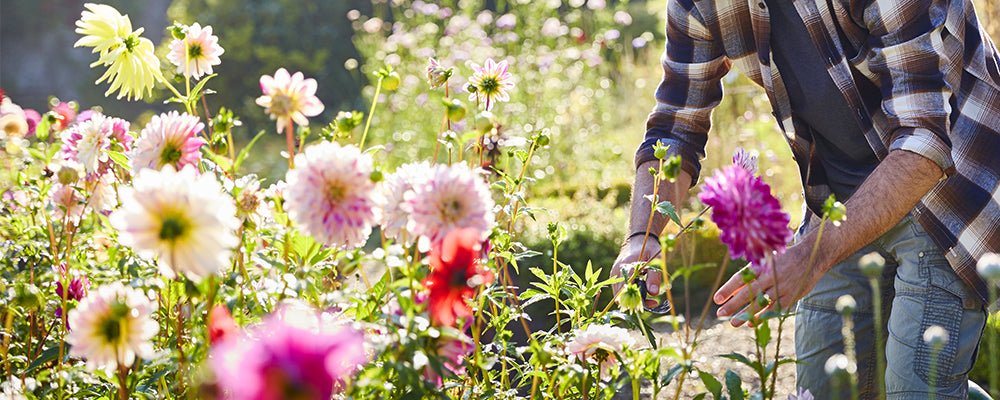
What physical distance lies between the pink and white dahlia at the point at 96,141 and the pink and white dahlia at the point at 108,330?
336 mm

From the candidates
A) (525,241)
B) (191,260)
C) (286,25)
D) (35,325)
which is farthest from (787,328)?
(286,25)

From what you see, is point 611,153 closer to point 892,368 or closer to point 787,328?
point 787,328

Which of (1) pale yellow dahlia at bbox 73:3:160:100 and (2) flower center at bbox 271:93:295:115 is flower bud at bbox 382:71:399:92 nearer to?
(2) flower center at bbox 271:93:295:115

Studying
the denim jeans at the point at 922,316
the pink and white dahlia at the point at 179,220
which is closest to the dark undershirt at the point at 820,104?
the denim jeans at the point at 922,316

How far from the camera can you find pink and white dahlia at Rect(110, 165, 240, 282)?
56 cm

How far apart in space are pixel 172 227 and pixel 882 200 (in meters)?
0.92

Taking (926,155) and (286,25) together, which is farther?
(286,25)

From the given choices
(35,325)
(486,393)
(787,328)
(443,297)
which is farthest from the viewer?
(787,328)

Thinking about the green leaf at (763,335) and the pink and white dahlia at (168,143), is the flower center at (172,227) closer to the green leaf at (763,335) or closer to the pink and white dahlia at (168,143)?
the pink and white dahlia at (168,143)

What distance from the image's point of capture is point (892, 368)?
4.30 ft

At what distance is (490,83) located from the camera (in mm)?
1056

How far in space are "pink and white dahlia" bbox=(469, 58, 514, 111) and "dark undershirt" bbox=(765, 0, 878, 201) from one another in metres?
0.63

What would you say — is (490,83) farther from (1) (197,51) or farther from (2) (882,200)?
(2) (882,200)

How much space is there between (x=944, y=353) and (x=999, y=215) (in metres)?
0.25
